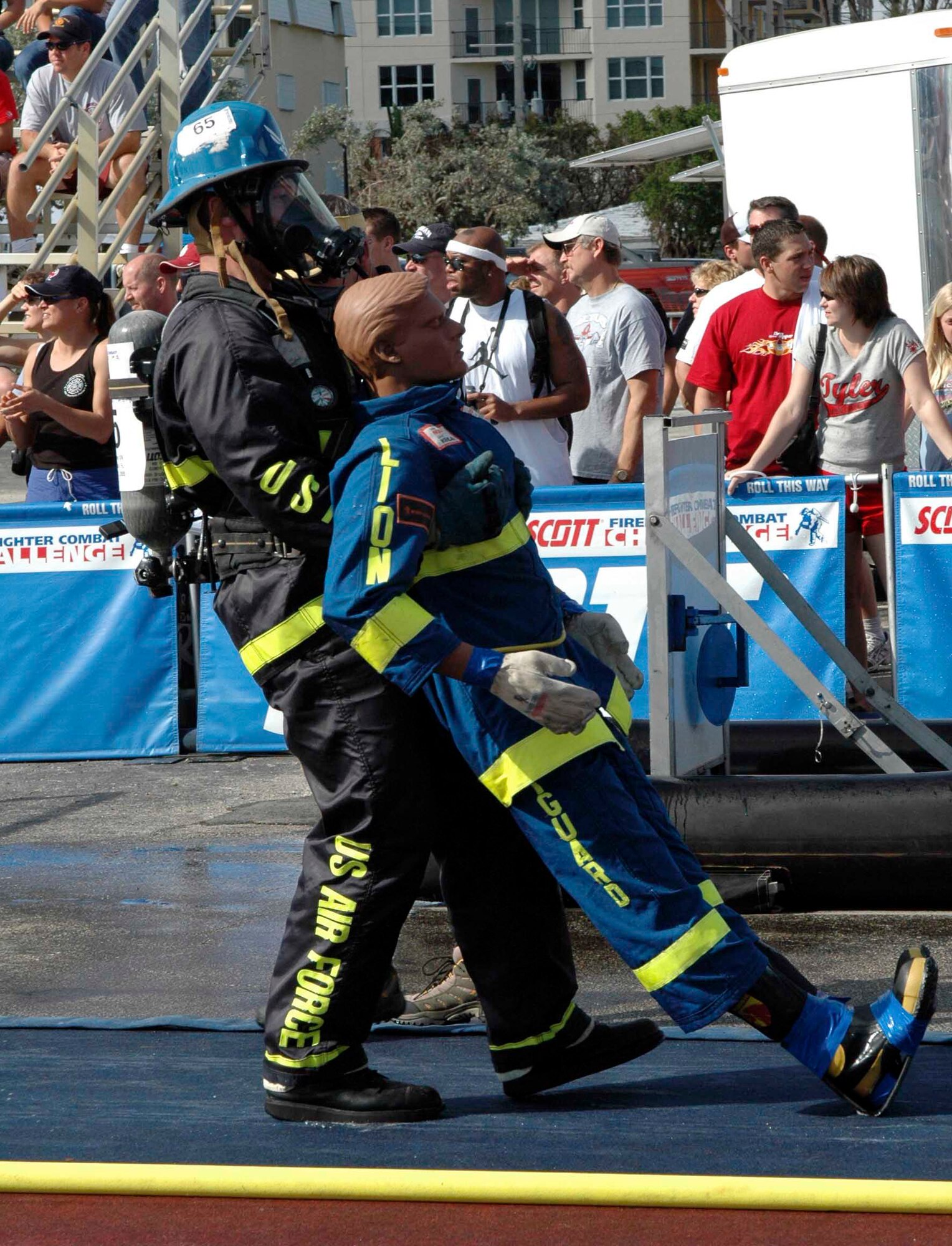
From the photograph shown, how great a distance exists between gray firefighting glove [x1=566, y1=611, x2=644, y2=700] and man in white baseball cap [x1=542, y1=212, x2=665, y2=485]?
426 centimetres

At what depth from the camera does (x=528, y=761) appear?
10.7ft

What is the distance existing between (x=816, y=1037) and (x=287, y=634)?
125 centimetres

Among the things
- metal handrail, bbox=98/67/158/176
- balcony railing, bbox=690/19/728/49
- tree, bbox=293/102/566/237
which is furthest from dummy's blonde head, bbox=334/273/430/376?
balcony railing, bbox=690/19/728/49

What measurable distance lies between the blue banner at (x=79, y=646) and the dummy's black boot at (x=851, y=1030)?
4.88 m

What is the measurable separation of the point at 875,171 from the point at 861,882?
7.23 metres

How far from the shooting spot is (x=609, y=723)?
11.4 ft

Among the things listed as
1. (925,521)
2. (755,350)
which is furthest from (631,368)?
(925,521)

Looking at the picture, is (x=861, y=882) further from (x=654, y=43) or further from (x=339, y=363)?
(x=654, y=43)

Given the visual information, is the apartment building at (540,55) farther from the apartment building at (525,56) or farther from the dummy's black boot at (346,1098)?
the dummy's black boot at (346,1098)

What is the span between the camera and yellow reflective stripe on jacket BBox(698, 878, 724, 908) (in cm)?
330

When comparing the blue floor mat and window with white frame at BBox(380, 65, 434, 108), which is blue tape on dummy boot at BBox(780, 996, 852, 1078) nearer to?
the blue floor mat

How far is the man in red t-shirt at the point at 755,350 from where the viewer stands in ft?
25.2

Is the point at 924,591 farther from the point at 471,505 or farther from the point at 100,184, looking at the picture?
the point at 100,184

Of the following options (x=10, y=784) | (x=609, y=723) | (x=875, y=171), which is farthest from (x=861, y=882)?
(x=875, y=171)
